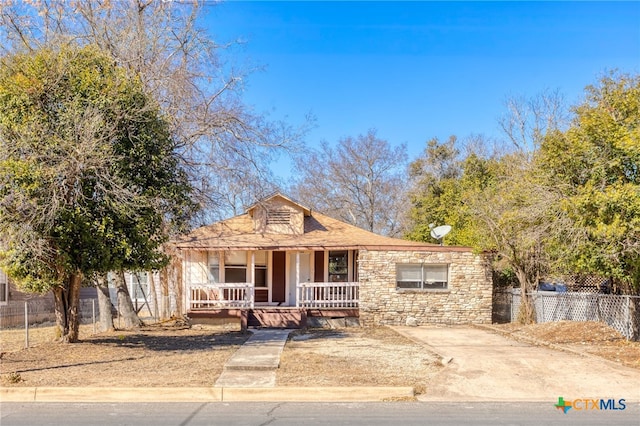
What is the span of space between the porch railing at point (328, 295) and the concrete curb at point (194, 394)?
35.0 feet

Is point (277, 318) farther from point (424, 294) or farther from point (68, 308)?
point (68, 308)

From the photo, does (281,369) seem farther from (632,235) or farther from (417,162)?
(417,162)

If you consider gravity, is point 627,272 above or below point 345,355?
above

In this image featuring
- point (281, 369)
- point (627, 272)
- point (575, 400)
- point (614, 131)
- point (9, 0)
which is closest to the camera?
point (575, 400)

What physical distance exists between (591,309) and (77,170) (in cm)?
1439

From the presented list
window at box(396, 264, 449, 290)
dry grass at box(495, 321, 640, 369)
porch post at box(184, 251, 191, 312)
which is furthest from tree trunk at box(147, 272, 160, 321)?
dry grass at box(495, 321, 640, 369)

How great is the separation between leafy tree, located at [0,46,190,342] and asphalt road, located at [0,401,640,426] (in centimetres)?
454

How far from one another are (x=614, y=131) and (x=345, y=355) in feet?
26.8

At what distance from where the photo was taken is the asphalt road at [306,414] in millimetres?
7031

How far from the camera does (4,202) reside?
11.0 m

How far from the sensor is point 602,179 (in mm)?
13156

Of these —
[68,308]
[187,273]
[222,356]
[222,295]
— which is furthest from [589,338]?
[187,273]

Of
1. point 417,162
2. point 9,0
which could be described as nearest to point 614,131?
point 9,0

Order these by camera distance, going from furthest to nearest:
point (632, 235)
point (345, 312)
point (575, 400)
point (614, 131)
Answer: point (345, 312) → point (614, 131) → point (632, 235) → point (575, 400)
